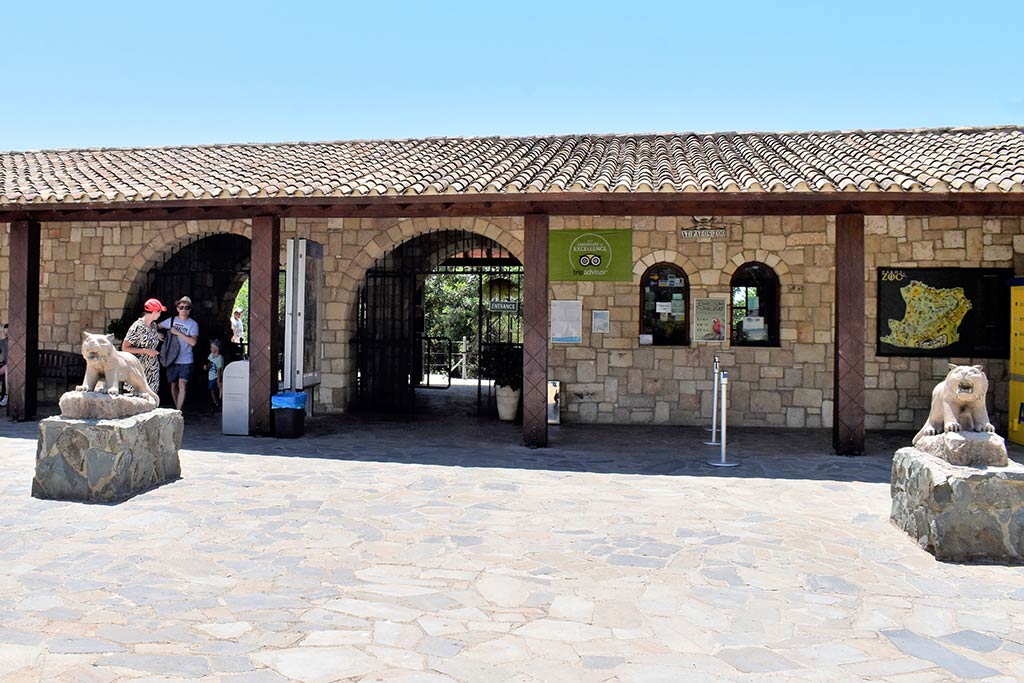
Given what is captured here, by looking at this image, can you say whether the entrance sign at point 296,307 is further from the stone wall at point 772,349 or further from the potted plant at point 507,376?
the stone wall at point 772,349

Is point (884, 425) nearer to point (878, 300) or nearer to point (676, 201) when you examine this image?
point (878, 300)

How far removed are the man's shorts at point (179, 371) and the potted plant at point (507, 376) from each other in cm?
423

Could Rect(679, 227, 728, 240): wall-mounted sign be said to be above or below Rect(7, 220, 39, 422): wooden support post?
above

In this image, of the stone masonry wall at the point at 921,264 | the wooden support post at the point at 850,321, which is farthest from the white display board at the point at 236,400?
the stone masonry wall at the point at 921,264

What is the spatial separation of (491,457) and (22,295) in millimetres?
6514

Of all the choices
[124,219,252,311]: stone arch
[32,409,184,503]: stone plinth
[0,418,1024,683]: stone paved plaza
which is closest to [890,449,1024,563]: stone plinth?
[0,418,1024,683]: stone paved plaza

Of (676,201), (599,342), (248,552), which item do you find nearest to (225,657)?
(248,552)

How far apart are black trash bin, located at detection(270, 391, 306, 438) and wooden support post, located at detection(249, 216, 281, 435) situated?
0.08 m

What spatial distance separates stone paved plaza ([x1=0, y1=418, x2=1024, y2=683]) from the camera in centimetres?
314

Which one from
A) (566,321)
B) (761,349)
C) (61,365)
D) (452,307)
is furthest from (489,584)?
(452,307)

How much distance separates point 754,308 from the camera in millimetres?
10523

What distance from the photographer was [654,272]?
10.6m

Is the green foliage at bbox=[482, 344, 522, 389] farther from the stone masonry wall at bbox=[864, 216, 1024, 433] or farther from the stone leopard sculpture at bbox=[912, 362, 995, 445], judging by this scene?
the stone leopard sculpture at bbox=[912, 362, 995, 445]

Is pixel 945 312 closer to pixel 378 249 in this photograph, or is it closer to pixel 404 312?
pixel 378 249
